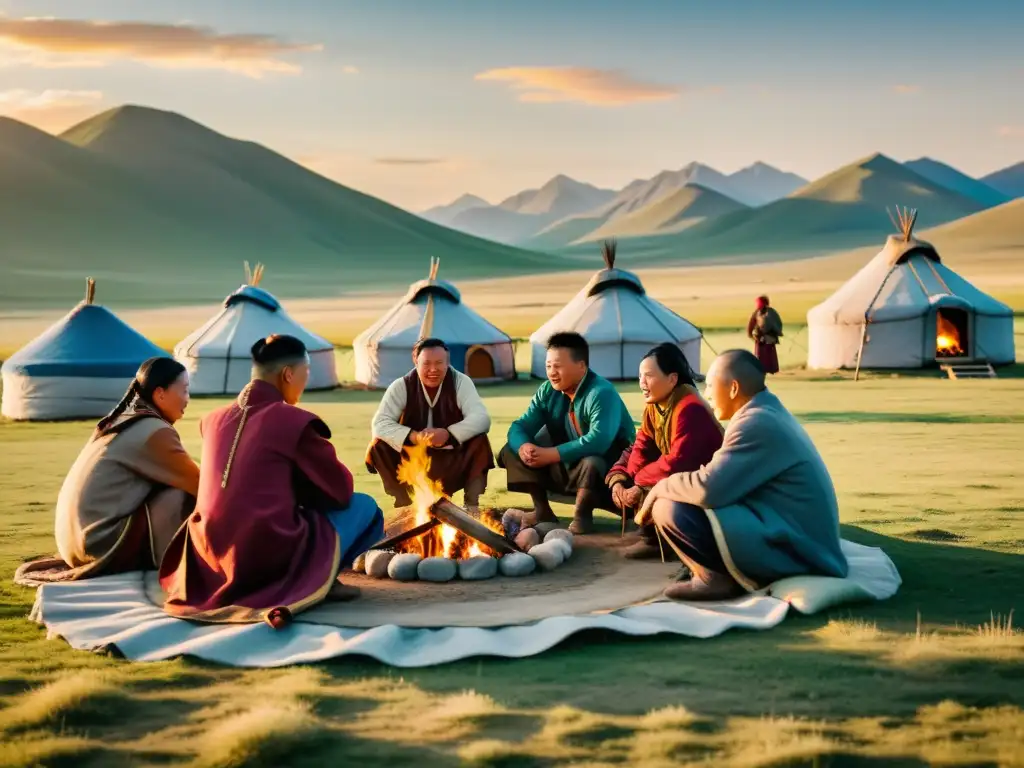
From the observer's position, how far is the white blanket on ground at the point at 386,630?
4.10 m

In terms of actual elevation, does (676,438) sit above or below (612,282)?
below

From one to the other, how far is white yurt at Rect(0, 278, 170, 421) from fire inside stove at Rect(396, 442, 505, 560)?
7.79 metres

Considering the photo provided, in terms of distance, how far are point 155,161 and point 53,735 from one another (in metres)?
117

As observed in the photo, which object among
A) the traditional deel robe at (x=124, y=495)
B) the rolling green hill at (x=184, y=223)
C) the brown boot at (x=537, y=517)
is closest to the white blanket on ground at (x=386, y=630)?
the traditional deel robe at (x=124, y=495)

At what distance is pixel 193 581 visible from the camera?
4660 mm

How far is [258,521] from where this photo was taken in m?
4.48

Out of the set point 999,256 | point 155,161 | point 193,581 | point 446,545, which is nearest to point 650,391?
point 446,545

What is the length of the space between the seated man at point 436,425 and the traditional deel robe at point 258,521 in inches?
59.4

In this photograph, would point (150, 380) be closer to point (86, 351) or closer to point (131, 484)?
point (131, 484)

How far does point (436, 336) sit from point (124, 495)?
37.6 feet

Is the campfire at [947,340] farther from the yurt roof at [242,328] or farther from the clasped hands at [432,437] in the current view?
the clasped hands at [432,437]

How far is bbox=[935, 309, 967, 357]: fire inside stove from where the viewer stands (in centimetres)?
1753

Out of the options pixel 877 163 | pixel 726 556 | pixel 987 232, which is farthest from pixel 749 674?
pixel 877 163

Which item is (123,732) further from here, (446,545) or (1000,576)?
(1000,576)
